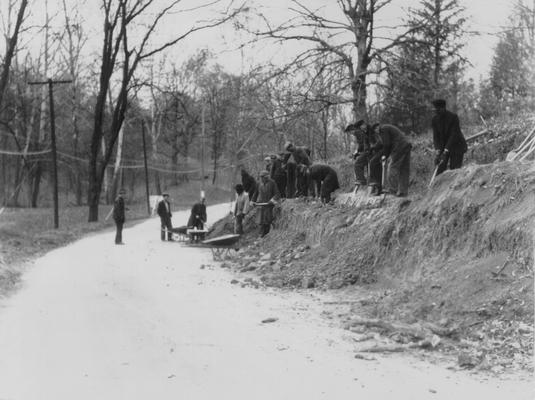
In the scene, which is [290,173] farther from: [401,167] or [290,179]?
[401,167]

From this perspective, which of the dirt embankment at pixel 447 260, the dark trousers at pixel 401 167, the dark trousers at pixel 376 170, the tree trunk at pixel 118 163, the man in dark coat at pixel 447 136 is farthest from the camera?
the tree trunk at pixel 118 163

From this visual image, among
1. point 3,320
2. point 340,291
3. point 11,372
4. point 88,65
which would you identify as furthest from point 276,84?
point 88,65

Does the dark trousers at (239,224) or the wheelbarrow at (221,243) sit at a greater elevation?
the dark trousers at (239,224)

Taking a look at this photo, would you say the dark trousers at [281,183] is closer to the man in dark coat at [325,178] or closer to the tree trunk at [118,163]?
the man in dark coat at [325,178]

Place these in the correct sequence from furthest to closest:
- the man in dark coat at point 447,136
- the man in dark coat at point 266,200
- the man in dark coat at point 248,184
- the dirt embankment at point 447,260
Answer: the man in dark coat at point 248,184 → the man in dark coat at point 266,200 → the man in dark coat at point 447,136 → the dirt embankment at point 447,260

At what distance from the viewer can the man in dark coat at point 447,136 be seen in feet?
37.0

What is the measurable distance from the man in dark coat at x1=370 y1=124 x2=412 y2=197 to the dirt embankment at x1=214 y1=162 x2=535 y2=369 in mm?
551

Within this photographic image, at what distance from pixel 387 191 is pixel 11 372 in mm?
9033

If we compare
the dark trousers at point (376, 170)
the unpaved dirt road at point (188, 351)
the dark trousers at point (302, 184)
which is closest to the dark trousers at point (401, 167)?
the dark trousers at point (376, 170)

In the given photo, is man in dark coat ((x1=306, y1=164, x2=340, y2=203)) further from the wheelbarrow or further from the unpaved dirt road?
the unpaved dirt road

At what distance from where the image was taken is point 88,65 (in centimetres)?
Answer: 3972

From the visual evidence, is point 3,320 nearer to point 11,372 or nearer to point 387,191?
point 11,372

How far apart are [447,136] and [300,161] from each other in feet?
22.1

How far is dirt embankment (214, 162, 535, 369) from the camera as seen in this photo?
22.1 feet
